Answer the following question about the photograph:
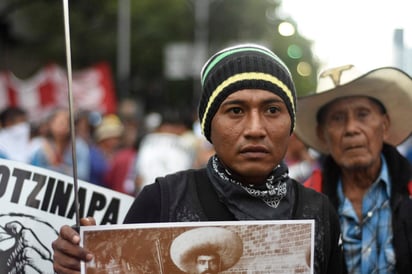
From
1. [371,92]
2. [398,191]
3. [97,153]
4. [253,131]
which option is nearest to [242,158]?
[253,131]

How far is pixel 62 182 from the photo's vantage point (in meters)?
2.89

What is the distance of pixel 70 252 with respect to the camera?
2314mm

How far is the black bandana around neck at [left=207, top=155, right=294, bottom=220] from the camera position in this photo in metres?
2.56

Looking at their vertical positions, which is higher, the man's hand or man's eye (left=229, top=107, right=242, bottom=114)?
man's eye (left=229, top=107, right=242, bottom=114)

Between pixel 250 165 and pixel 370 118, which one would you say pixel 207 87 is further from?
pixel 370 118

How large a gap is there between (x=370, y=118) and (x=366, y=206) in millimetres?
410

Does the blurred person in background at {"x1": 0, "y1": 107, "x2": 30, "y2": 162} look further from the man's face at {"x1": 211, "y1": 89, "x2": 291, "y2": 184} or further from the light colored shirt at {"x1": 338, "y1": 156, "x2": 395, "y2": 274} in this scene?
the man's face at {"x1": 211, "y1": 89, "x2": 291, "y2": 184}

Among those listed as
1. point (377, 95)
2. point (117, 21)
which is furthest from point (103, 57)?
point (377, 95)

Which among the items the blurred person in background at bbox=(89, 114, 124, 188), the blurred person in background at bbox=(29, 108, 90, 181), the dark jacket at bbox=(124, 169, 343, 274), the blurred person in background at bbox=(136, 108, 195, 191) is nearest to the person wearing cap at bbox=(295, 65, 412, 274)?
the dark jacket at bbox=(124, 169, 343, 274)

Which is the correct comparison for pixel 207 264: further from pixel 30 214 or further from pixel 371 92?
pixel 371 92

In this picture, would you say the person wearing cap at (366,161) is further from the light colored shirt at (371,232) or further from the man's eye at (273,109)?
the man's eye at (273,109)

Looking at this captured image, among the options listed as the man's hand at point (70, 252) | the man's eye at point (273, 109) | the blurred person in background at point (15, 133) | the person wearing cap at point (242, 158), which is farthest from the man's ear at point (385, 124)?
the blurred person in background at point (15, 133)

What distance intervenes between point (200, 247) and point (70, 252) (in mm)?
385

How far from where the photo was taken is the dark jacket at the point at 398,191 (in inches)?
127
